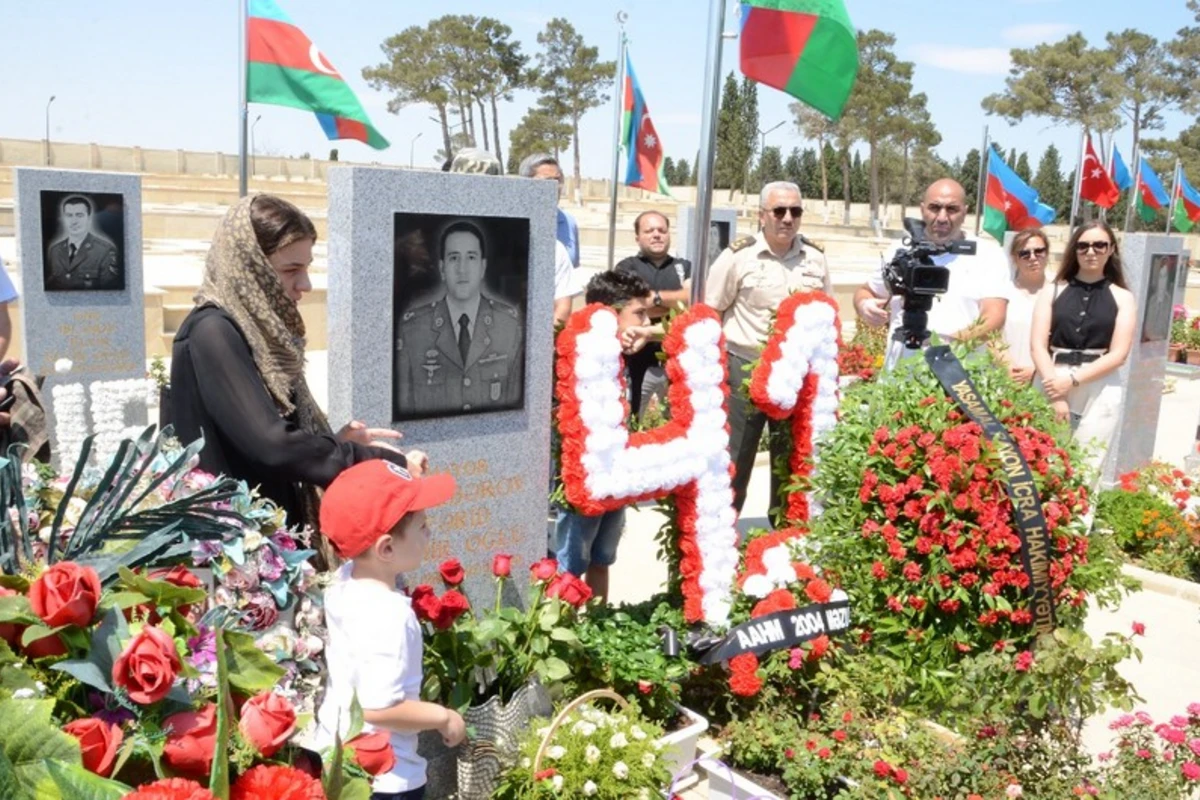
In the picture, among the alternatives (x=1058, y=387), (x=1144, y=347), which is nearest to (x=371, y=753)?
(x=1058, y=387)

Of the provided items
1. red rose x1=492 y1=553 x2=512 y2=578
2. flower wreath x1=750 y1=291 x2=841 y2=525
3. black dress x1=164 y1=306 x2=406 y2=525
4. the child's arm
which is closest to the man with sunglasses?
flower wreath x1=750 y1=291 x2=841 y2=525

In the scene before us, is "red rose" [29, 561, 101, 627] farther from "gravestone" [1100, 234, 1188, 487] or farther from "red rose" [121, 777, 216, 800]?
"gravestone" [1100, 234, 1188, 487]

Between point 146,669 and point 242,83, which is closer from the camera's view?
point 146,669

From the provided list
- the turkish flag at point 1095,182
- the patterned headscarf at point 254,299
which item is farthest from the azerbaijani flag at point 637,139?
the patterned headscarf at point 254,299

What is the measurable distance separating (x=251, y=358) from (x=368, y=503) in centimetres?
60

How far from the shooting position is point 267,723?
3.92 ft

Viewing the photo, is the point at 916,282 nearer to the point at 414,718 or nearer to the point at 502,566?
the point at 502,566

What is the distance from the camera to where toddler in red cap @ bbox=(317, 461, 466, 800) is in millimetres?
2061

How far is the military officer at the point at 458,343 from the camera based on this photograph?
316 centimetres

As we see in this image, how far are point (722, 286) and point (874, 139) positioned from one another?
4498 cm

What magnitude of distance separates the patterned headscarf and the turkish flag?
12.5m

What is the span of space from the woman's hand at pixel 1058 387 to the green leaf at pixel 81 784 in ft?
18.5

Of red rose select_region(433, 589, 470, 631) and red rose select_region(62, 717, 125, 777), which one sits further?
red rose select_region(433, 589, 470, 631)

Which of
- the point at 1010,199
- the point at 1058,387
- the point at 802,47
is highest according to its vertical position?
the point at 802,47
